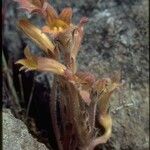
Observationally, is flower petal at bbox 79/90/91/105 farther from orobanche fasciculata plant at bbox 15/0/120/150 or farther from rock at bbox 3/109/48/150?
rock at bbox 3/109/48/150

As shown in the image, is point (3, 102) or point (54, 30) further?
point (3, 102)

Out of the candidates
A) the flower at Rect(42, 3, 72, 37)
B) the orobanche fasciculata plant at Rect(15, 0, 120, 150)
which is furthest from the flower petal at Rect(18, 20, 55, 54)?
the flower at Rect(42, 3, 72, 37)

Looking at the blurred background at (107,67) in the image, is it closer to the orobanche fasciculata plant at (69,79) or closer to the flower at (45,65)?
the orobanche fasciculata plant at (69,79)

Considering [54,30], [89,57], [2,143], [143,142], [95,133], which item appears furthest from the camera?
[89,57]

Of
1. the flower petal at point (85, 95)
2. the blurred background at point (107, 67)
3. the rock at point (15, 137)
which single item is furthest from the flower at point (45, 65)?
the blurred background at point (107, 67)

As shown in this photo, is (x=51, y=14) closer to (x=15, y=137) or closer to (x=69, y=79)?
(x=69, y=79)

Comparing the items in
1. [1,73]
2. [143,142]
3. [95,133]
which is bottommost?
[143,142]

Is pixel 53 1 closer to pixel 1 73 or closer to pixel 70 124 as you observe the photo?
pixel 1 73

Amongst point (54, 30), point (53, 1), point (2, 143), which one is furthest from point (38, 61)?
point (53, 1)
